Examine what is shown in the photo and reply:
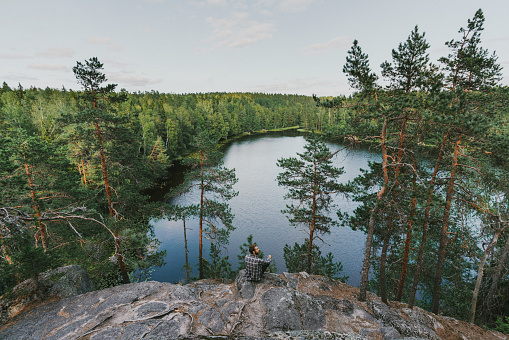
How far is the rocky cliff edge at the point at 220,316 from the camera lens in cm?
616

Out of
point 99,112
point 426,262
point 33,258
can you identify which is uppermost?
point 99,112

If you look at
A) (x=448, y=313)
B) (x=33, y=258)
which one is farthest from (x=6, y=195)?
(x=448, y=313)

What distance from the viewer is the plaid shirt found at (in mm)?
8461

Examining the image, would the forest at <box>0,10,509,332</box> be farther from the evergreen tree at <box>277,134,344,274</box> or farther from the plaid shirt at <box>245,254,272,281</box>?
the plaid shirt at <box>245,254,272,281</box>

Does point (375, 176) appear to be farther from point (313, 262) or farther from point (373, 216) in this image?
point (313, 262)

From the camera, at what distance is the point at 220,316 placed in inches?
281

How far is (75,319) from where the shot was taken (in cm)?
667

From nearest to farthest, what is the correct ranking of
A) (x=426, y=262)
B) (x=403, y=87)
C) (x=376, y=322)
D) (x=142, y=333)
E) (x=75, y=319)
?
(x=142, y=333), (x=75, y=319), (x=376, y=322), (x=403, y=87), (x=426, y=262)

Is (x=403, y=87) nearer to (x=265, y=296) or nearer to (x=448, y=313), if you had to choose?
(x=265, y=296)

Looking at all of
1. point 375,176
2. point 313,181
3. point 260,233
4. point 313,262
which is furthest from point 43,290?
point 260,233

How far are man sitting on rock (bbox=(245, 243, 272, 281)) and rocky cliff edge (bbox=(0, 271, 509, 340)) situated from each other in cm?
40

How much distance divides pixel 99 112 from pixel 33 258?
612 cm

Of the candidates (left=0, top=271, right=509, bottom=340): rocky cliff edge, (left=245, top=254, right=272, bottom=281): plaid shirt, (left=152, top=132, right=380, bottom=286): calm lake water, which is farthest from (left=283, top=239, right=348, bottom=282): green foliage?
(left=245, top=254, right=272, bottom=281): plaid shirt

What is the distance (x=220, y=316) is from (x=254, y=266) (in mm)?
2025
